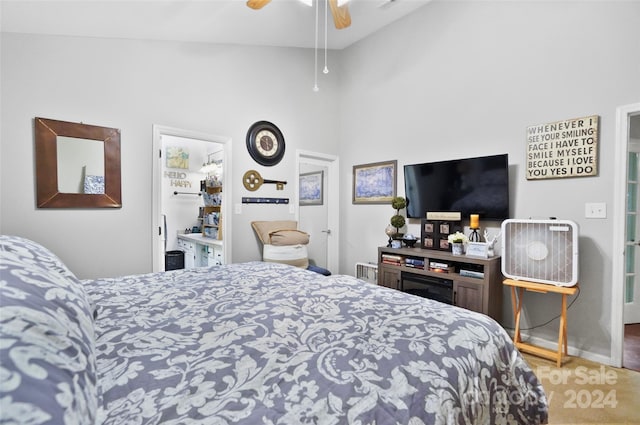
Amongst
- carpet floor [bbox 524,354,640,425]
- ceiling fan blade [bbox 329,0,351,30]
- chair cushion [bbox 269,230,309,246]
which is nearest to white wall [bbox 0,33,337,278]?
chair cushion [bbox 269,230,309,246]

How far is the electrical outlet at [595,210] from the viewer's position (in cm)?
235

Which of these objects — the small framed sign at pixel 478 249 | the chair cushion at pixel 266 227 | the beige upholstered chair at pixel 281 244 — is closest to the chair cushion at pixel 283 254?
the beige upholstered chair at pixel 281 244

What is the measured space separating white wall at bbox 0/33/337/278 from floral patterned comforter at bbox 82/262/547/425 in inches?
62.1

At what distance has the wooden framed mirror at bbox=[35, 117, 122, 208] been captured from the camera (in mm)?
2410

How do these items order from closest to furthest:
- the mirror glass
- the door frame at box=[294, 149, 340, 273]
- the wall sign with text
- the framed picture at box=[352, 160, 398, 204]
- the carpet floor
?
the carpet floor < the wall sign with text < the mirror glass < the framed picture at box=[352, 160, 398, 204] < the door frame at box=[294, 149, 340, 273]

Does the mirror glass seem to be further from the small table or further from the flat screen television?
the small table

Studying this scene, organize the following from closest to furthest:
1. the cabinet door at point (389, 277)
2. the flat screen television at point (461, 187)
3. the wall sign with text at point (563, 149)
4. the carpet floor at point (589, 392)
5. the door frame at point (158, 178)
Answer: the carpet floor at point (589, 392) < the wall sign with text at point (563, 149) < the flat screen television at point (461, 187) < the door frame at point (158, 178) < the cabinet door at point (389, 277)

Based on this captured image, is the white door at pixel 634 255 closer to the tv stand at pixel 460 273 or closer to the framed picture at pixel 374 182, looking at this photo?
the tv stand at pixel 460 273

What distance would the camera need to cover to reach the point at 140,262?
2881mm

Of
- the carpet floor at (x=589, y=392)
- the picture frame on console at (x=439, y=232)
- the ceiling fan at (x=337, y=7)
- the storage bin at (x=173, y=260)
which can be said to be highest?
the ceiling fan at (x=337, y=7)

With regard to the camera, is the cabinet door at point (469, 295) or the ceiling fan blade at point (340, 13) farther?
the cabinet door at point (469, 295)

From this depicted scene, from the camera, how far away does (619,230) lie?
227cm

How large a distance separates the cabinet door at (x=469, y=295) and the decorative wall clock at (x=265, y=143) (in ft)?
8.27

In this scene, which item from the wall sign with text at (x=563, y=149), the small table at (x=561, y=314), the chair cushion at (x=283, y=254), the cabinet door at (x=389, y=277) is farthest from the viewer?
the chair cushion at (x=283, y=254)
